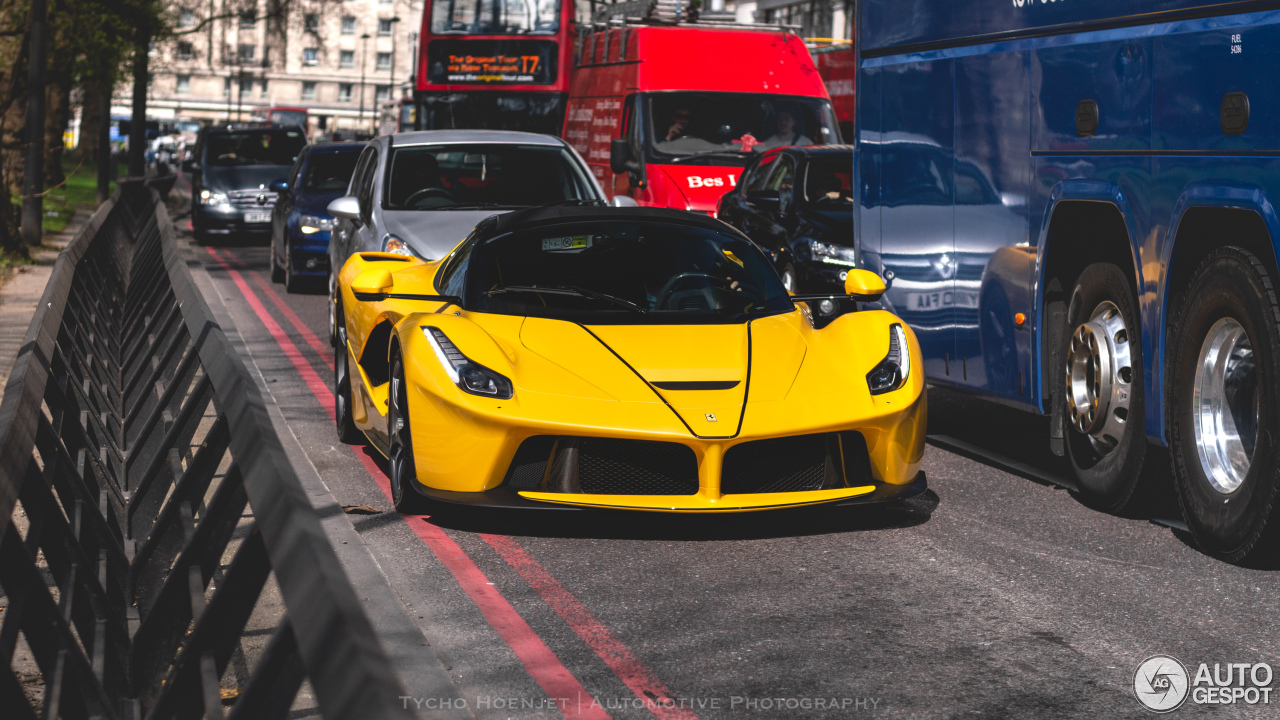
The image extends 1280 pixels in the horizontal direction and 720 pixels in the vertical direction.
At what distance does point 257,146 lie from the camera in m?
26.0

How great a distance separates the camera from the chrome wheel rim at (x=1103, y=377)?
725 cm

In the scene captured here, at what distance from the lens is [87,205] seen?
1401 inches

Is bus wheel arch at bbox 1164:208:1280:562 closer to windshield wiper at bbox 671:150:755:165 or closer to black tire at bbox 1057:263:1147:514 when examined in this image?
black tire at bbox 1057:263:1147:514

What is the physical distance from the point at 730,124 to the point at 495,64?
765cm

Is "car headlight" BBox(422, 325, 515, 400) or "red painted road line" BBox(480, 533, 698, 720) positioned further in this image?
"car headlight" BBox(422, 325, 515, 400)

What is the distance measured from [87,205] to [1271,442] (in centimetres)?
3326

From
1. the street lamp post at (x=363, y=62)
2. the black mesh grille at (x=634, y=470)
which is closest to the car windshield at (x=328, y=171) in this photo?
the black mesh grille at (x=634, y=470)

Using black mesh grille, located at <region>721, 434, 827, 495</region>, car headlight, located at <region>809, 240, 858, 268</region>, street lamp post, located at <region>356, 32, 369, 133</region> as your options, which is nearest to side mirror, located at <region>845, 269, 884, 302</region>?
black mesh grille, located at <region>721, 434, 827, 495</region>

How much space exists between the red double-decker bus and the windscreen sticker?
17.0m

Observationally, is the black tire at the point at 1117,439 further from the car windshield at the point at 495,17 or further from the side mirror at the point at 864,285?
the car windshield at the point at 495,17

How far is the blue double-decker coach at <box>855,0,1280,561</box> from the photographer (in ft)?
20.1

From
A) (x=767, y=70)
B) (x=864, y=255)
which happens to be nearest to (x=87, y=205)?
(x=767, y=70)

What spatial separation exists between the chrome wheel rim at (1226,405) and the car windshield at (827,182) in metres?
7.63

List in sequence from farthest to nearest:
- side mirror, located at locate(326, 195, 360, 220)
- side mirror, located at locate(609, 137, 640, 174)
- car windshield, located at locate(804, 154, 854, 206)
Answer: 1. side mirror, located at locate(609, 137, 640, 174)
2. car windshield, located at locate(804, 154, 854, 206)
3. side mirror, located at locate(326, 195, 360, 220)
